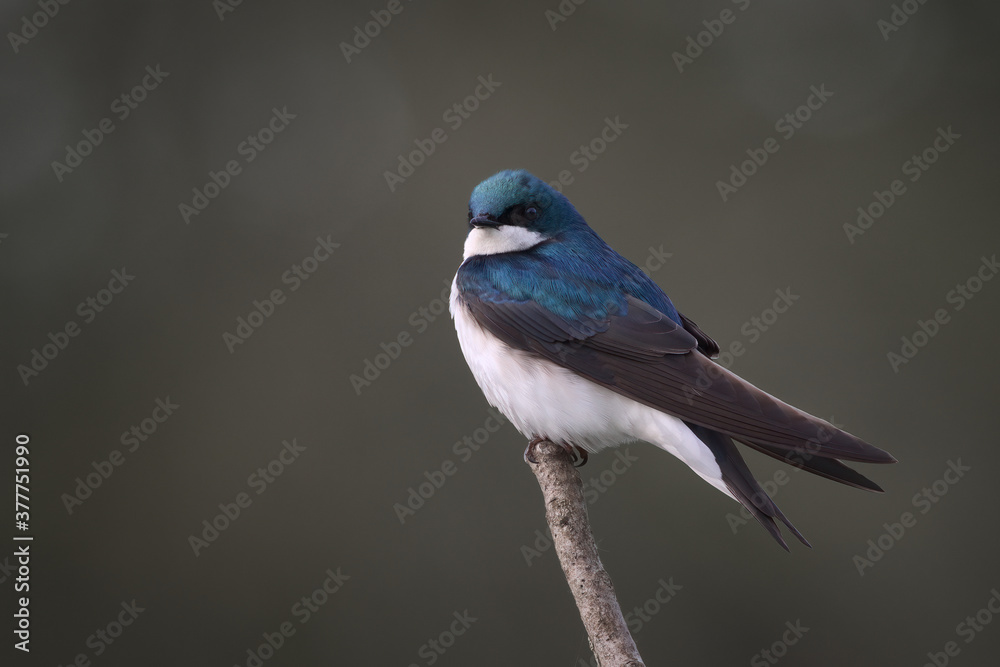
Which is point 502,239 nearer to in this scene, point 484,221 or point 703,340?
point 484,221

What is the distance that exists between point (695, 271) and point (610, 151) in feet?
2.21

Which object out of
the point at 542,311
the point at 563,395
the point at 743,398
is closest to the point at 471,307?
the point at 542,311

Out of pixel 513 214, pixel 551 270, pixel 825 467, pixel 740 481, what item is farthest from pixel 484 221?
pixel 825 467

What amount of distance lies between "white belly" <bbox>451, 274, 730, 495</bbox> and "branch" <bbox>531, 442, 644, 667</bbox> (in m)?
0.13

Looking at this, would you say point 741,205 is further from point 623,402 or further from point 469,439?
point 623,402

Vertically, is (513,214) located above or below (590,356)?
above

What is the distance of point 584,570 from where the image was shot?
59.2 inches

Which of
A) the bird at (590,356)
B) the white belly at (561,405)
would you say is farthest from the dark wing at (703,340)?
the white belly at (561,405)

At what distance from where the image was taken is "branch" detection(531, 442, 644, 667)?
137cm

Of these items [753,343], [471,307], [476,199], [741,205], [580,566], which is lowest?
[580,566]

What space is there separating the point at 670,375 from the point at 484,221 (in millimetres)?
601

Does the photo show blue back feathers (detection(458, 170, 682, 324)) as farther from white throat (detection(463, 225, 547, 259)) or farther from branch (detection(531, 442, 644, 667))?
branch (detection(531, 442, 644, 667))

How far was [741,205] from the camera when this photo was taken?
3.65 meters

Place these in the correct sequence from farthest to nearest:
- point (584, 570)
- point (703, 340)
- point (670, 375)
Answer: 1. point (703, 340)
2. point (670, 375)
3. point (584, 570)
